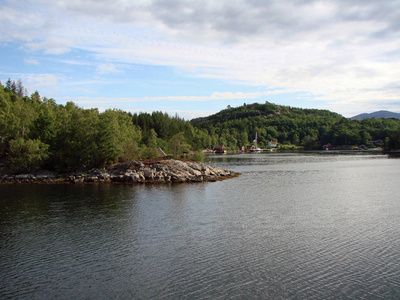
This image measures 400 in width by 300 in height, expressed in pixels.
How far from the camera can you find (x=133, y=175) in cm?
5656

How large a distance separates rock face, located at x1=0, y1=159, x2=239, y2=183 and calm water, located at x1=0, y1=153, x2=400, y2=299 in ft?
49.8

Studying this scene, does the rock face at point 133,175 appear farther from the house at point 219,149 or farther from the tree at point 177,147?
the house at point 219,149

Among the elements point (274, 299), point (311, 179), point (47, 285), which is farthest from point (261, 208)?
point (311, 179)

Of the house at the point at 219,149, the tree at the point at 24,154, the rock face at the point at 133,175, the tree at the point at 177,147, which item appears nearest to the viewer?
the rock face at the point at 133,175

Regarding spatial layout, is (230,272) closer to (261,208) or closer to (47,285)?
(47,285)

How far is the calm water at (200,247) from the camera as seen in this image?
56.0ft

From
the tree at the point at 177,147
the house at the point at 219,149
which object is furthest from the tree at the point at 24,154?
the house at the point at 219,149

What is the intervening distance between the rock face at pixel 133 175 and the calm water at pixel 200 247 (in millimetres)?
15167

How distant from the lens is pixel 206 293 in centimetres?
1641

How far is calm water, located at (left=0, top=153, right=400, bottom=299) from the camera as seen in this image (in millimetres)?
17062

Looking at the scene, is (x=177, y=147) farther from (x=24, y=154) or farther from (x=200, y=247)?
(x=200, y=247)

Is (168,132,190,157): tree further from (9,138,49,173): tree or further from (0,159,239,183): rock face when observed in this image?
(9,138,49,173): tree

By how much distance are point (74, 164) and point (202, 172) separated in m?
25.6

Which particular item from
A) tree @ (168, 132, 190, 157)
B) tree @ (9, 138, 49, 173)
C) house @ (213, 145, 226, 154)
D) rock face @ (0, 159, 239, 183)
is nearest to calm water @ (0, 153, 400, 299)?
rock face @ (0, 159, 239, 183)
